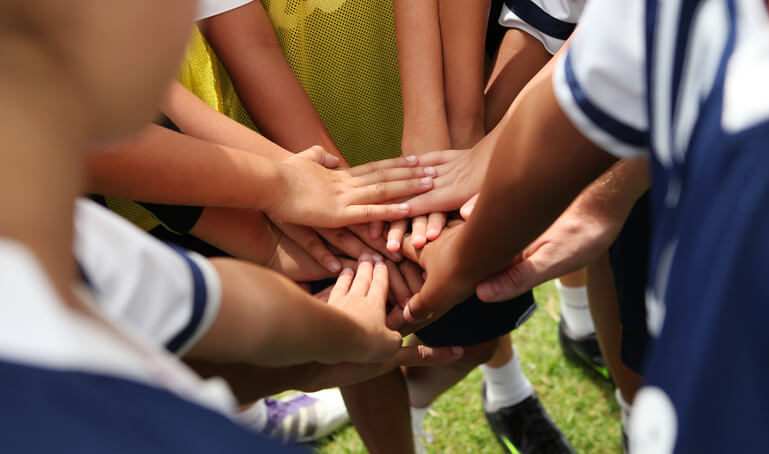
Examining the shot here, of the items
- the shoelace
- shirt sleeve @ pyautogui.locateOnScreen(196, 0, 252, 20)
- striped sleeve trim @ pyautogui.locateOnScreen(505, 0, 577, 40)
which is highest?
shirt sleeve @ pyautogui.locateOnScreen(196, 0, 252, 20)

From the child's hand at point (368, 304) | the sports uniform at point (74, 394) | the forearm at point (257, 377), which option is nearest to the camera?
the sports uniform at point (74, 394)

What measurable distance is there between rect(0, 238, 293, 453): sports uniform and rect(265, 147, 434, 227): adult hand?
2.65 ft

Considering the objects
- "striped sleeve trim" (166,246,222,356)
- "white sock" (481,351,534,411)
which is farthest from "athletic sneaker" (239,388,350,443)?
"striped sleeve trim" (166,246,222,356)

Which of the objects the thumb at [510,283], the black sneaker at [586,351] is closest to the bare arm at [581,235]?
the thumb at [510,283]

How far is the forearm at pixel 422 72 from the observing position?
134 centimetres

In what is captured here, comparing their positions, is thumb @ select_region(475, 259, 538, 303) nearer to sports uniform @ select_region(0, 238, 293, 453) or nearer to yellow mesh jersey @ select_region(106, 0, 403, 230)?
yellow mesh jersey @ select_region(106, 0, 403, 230)

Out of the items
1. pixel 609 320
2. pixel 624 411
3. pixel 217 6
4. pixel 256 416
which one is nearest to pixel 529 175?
pixel 217 6

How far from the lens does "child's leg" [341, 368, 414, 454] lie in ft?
4.92

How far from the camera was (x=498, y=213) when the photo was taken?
3.18ft

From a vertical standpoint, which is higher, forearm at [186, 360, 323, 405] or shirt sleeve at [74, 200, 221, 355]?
shirt sleeve at [74, 200, 221, 355]

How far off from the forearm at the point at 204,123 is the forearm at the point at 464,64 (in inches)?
12.9

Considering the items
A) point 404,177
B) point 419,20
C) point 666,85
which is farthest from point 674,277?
point 419,20

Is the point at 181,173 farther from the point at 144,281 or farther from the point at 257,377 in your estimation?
the point at 144,281

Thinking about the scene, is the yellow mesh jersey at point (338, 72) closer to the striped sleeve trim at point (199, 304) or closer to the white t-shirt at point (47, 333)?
the striped sleeve trim at point (199, 304)
